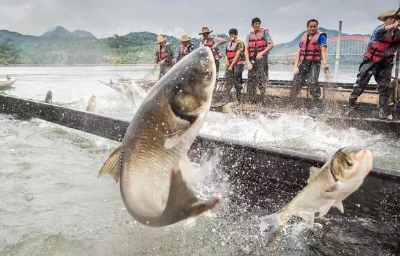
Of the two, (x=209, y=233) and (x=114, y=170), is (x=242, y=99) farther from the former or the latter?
(x=114, y=170)

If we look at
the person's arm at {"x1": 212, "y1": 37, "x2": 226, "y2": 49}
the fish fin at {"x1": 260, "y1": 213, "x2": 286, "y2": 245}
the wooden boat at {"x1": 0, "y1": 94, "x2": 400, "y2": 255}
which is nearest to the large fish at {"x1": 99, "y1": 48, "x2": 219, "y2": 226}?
the fish fin at {"x1": 260, "y1": 213, "x2": 286, "y2": 245}

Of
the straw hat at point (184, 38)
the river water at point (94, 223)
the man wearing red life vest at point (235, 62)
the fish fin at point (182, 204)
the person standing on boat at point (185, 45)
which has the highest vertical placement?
the straw hat at point (184, 38)

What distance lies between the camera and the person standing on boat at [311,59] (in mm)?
8820

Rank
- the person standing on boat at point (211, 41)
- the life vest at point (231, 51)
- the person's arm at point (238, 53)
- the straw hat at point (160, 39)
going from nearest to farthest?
1. the person's arm at point (238, 53)
2. the life vest at point (231, 51)
3. the person standing on boat at point (211, 41)
4. the straw hat at point (160, 39)

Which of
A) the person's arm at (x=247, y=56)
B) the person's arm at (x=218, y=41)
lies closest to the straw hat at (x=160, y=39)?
Result: the person's arm at (x=218, y=41)

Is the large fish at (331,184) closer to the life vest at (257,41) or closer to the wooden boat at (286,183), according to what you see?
the wooden boat at (286,183)

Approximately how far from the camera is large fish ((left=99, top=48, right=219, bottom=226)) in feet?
5.84

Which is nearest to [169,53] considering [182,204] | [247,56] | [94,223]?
[247,56]

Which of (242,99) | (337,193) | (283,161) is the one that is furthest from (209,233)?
(242,99)

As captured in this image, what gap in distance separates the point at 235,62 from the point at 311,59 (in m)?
2.70

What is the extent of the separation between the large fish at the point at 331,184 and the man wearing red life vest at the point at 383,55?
6620mm

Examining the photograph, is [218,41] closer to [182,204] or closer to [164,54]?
[164,54]

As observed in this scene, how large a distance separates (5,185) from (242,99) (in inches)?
314

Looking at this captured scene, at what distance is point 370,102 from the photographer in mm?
9430
